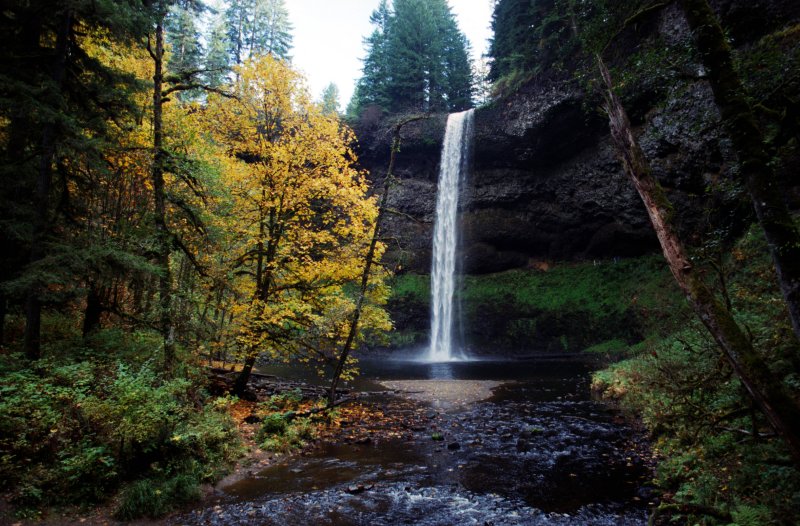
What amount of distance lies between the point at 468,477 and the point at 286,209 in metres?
7.84

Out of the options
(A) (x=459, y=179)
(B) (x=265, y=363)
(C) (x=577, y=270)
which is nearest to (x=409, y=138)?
(A) (x=459, y=179)

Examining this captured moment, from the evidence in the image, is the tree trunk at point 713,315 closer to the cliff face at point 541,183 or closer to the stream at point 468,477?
the stream at point 468,477

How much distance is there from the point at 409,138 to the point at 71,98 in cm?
2866

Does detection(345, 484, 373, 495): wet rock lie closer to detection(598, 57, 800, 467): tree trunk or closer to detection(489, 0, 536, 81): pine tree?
detection(598, 57, 800, 467): tree trunk

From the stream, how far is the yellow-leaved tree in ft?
10.8

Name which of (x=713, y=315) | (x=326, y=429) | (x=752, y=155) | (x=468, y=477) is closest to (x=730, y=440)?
(x=713, y=315)

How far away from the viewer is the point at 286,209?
11016mm

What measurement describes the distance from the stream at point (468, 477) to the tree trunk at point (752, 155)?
11.5 ft

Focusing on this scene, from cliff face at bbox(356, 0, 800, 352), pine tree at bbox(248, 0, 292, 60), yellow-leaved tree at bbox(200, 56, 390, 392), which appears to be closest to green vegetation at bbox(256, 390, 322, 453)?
yellow-leaved tree at bbox(200, 56, 390, 392)

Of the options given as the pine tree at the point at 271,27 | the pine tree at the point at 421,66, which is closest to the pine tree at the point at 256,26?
the pine tree at the point at 271,27

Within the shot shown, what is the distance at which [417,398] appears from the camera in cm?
1379

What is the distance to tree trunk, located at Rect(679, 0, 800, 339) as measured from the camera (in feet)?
13.2

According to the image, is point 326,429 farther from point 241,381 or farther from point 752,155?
point 752,155

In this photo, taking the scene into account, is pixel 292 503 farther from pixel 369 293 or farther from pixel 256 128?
pixel 256 128
